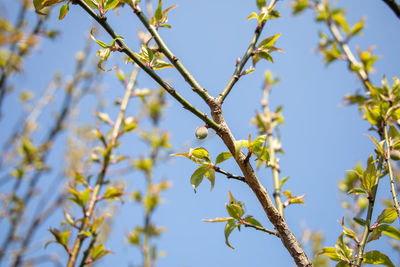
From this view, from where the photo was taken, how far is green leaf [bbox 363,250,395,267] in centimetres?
92

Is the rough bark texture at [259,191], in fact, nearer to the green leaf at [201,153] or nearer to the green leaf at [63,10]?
the green leaf at [201,153]

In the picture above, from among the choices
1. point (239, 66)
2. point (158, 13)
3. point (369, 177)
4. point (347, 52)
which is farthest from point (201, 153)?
point (347, 52)

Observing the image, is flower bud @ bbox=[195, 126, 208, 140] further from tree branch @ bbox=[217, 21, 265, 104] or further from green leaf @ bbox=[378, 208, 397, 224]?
green leaf @ bbox=[378, 208, 397, 224]

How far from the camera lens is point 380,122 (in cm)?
122

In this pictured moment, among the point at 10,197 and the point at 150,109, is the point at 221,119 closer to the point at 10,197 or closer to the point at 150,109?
the point at 150,109

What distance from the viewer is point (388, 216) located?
0.95m

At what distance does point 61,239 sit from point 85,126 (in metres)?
3.44

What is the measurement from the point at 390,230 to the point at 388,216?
0.16 ft

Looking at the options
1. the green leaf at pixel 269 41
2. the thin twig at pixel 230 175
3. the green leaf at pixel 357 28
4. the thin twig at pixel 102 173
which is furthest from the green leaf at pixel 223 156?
the green leaf at pixel 357 28

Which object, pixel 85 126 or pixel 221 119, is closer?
pixel 221 119

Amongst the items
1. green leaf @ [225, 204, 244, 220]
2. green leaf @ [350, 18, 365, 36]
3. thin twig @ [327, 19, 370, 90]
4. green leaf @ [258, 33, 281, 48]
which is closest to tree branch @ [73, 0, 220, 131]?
green leaf @ [225, 204, 244, 220]

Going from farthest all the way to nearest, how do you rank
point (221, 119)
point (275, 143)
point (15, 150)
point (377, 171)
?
point (15, 150) → point (275, 143) → point (377, 171) → point (221, 119)

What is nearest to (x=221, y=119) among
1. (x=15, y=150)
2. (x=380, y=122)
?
(x=380, y=122)

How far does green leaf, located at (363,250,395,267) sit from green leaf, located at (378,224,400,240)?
9 centimetres
